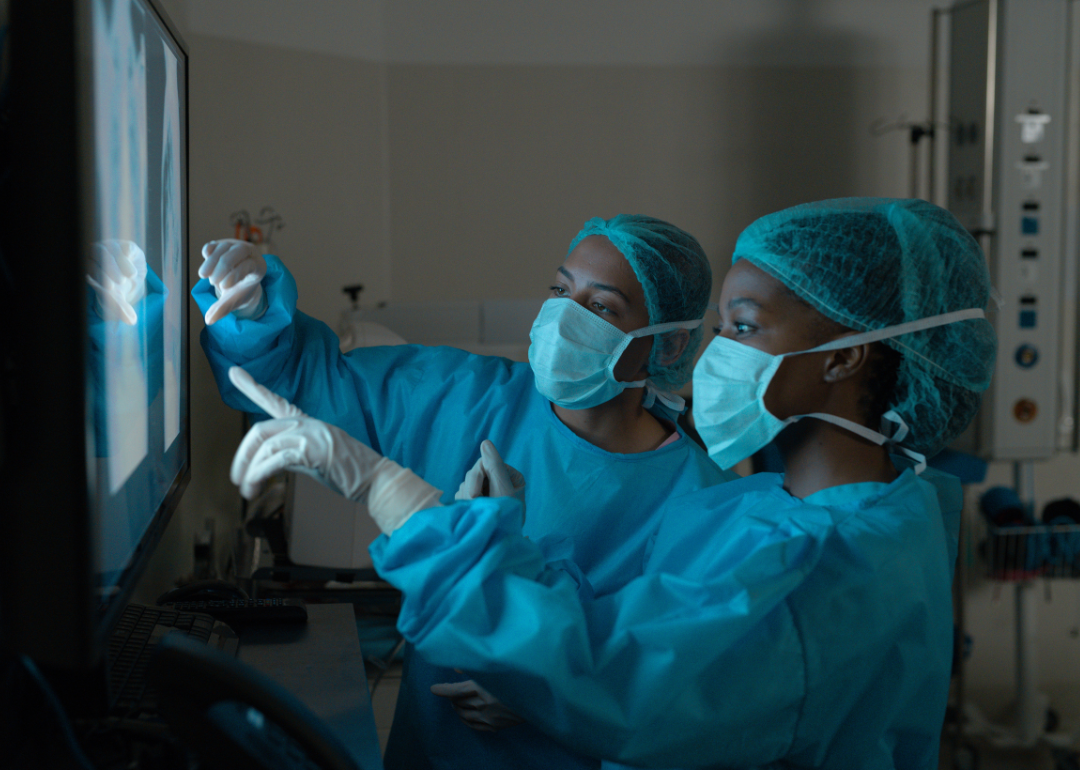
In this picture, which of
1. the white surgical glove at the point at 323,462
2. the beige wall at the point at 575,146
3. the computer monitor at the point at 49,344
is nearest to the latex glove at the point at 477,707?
the white surgical glove at the point at 323,462

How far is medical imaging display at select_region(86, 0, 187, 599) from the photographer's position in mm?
719

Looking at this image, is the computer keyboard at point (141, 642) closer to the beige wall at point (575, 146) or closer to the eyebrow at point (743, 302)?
the eyebrow at point (743, 302)

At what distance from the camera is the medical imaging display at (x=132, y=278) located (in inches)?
28.3

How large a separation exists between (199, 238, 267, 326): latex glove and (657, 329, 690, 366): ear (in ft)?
2.26

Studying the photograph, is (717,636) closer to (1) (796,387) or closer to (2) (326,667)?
(1) (796,387)

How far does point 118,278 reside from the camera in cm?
80

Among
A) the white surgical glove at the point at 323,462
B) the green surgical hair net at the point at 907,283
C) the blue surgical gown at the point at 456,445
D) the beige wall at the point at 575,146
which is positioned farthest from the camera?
the beige wall at the point at 575,146

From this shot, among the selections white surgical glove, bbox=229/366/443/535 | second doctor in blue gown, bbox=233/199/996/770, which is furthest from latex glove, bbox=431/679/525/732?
white surgical glove, bbox=229/366/443/535

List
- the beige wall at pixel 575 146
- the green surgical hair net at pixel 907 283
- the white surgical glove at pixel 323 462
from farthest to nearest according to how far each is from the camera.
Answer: the beige wall at pixel 575 146, the green surgical hair net at pixel 907 283, the white surgical glove at pixel 323 462

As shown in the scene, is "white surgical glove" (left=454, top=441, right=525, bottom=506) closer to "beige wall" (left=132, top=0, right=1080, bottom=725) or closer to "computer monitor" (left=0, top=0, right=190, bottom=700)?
"computer monitor" (left=0, top=0, right=190, bottom=700)

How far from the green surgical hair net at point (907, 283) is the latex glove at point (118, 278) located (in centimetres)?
74

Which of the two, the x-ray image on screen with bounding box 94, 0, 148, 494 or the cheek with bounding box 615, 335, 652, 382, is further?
the cheek with bounding box 615, 335, 652, 382

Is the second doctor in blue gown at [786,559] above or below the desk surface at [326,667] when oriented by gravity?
above

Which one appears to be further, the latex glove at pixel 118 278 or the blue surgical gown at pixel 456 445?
the blue surgical gown at pixel 456 445
